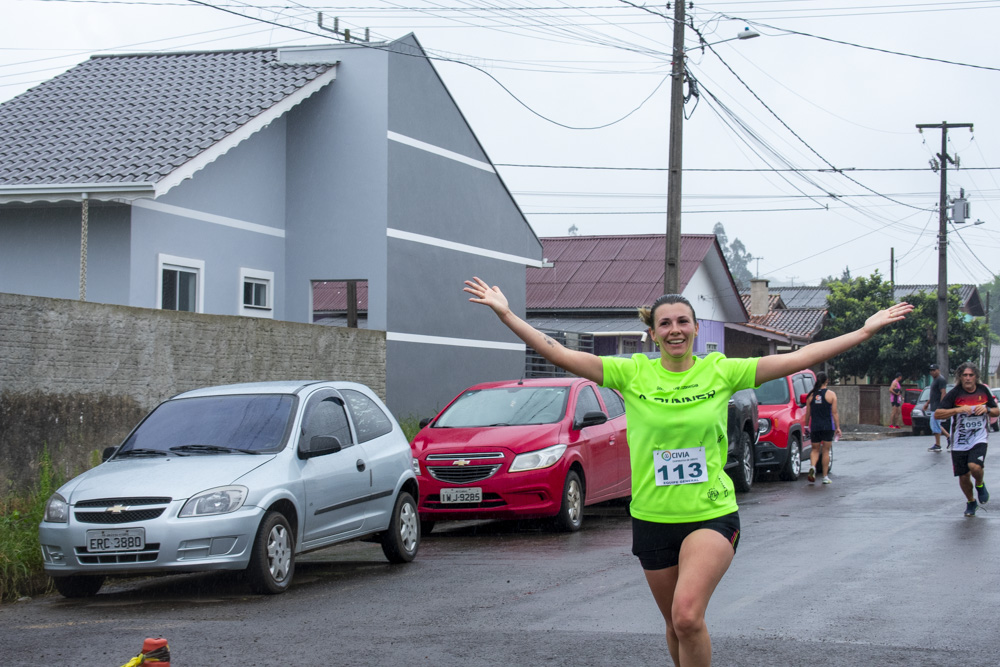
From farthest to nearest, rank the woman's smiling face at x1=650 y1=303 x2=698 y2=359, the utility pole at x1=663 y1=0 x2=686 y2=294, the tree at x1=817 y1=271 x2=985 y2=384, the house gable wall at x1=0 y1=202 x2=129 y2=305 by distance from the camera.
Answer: the tree at x1=817 y1=271 x2=985 y2=384 < the utility pole at x1=663 y1=0 x2=686 y2=294 < the house gable wall at x1=0 y1=202 x2=129 y2=305 < the woman's smiling face at x1=650 y1=303 x2=698 y2=359

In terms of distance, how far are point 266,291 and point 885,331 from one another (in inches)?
1268

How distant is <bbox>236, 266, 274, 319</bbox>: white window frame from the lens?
1948 centimetres

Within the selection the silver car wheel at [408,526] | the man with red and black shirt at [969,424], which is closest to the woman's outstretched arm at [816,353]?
the silver car wheel at [408,526]

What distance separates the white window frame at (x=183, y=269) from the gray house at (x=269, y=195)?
0.11 feet

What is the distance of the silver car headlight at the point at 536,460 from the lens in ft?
40.8

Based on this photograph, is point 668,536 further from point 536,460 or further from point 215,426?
point 536,460

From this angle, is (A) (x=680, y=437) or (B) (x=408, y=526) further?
(B) (x=408, y=526)

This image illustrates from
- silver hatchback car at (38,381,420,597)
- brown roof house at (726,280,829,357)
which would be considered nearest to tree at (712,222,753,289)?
brown roof house at (726,280,829,357)

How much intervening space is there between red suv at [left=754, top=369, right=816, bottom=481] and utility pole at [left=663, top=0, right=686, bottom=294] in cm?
238

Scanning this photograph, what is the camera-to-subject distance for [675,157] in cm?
2025

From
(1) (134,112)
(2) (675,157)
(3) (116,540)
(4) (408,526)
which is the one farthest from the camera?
(2) (675,157)

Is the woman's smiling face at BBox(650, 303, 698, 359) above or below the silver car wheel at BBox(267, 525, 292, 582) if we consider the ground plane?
above

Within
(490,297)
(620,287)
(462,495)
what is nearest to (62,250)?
(462,495)

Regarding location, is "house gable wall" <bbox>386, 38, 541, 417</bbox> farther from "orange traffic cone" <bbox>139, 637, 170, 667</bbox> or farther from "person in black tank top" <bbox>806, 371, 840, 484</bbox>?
"orange traffic cone" <bbox>139, 637, 170, 667</bbox>
